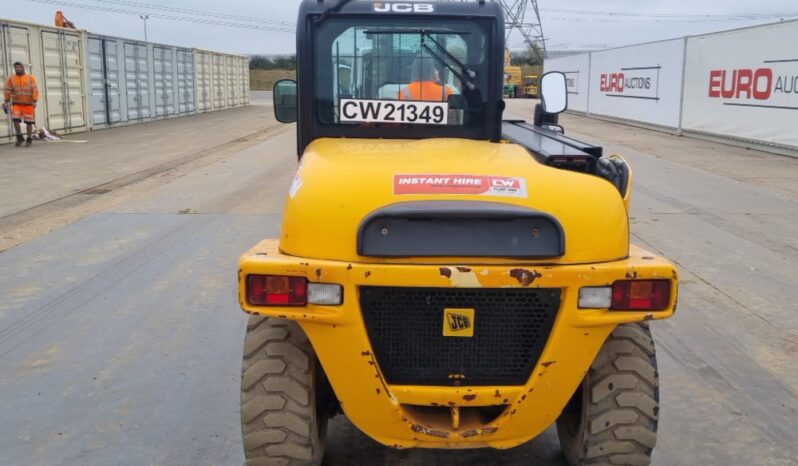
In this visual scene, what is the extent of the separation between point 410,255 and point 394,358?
0.43 metres

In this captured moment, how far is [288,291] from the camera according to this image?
289 centimetres

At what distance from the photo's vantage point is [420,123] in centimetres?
429

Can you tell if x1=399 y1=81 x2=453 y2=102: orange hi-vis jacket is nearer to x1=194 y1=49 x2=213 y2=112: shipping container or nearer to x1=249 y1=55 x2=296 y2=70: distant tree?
x1=194 y1=49 x2=213 y2=112: shipping container

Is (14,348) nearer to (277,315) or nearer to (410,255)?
(277,315)

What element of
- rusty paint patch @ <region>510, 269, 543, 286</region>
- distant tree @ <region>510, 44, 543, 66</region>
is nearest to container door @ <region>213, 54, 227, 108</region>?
rusty paint patch @ <region>510, 269, 543, 286</region>

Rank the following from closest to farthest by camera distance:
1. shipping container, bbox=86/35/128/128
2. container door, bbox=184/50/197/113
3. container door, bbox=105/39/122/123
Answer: shipping container, bbox=86/35/128/128 → container door, bbox=105/39/122/123 → container door, bbox=184/50/197/113

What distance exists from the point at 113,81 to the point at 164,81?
517 cm

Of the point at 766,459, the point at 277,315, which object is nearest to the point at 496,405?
the point at 277,315

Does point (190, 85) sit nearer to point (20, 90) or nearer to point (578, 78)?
point (20, 90)

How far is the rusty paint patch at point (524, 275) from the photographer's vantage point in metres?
2.85

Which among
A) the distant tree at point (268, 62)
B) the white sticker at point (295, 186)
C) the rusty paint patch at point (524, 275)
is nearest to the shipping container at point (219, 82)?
the white sticker at point (295, 186)

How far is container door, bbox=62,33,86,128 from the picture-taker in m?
22.4

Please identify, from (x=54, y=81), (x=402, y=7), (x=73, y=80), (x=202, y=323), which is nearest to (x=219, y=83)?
(x=73, y=80)

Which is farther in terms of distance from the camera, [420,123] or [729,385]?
[729,385]
